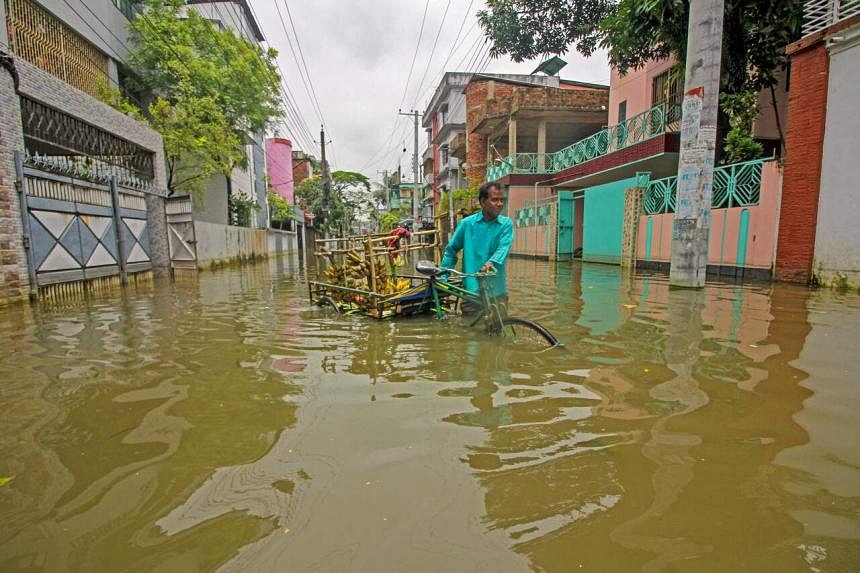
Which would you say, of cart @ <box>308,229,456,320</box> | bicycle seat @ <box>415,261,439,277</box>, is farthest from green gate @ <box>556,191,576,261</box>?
bicycle seat @ <box>415,261,439,277</box>

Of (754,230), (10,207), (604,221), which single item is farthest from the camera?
(604,221)

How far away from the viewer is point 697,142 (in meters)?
8.35

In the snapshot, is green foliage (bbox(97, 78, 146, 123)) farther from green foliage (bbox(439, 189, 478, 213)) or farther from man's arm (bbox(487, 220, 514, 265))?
green foliage (bbox(439, 189, 478, 213))

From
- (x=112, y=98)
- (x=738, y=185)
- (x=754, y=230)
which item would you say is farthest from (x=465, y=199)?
(x=754, y=230)

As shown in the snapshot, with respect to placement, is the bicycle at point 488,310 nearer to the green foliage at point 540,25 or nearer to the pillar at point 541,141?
the green foliage at point 540,25

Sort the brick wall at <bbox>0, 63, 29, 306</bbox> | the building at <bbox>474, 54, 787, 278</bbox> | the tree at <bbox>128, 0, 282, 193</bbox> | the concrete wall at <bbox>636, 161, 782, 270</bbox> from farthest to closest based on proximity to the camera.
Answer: the tree at <bbox>128, 0, 282, 193</bbox>
the building at <bbox>474, 54, 787, 278</bbox>
the concrete wall at <bbox>636, 161, 782, 270</bbox>
the brick wall at <bbox>0, 63, 29, 306</bbox>

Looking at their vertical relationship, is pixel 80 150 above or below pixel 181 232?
above

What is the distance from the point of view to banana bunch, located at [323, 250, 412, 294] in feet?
20.4

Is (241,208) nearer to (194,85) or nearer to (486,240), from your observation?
(194,85)

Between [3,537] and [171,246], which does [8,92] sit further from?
[3,537]

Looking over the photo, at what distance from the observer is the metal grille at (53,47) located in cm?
1126

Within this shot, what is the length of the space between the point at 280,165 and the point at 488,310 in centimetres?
4100

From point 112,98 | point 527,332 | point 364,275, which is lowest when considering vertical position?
point 527,332

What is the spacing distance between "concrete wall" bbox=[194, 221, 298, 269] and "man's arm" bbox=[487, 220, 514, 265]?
1437 cm
